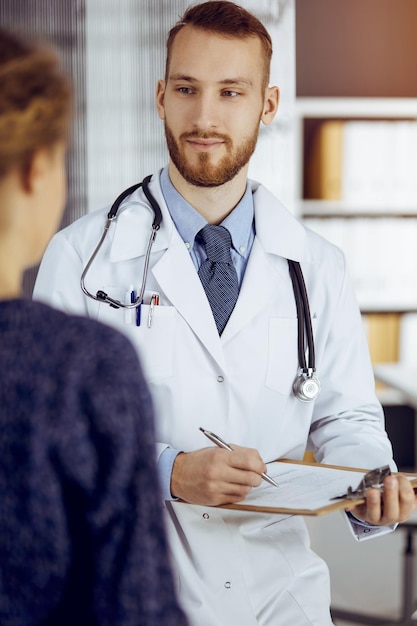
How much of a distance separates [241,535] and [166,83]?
81 cm

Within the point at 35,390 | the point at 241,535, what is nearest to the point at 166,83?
the point at 241,535

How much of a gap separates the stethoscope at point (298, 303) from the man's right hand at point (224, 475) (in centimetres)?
28

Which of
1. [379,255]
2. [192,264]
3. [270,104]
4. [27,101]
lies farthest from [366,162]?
[27,101]

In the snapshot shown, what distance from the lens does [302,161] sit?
12.5 ft

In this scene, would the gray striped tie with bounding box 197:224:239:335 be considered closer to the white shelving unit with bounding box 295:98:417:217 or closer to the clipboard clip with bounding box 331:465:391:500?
the clipboard clip with bounding box 331:465:391:500

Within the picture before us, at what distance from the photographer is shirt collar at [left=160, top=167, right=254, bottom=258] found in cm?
154

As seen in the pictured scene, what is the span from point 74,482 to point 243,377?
32.2 inches

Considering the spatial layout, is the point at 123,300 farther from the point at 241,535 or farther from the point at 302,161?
the point at 302,161

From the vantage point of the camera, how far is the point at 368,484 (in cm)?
120

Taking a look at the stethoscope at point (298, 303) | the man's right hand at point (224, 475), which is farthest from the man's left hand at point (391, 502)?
the stethoscope at point (298, 303)

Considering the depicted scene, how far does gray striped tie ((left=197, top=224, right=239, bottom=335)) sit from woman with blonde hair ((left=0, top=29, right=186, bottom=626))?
0.82 meters

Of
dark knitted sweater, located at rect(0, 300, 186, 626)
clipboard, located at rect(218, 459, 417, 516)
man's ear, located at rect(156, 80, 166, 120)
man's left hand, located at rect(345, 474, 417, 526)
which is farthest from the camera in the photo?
man's ear, located at rect(156, 80, 166, 120)

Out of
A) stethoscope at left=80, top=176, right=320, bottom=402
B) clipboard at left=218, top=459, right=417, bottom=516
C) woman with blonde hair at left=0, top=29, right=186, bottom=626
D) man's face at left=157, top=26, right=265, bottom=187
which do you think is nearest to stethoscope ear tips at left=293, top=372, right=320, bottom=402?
stethoscope at left=80, top=176, right=320, bottom=402

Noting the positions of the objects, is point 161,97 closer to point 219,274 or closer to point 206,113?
point 206,113
